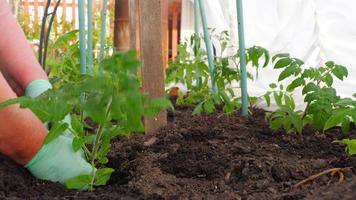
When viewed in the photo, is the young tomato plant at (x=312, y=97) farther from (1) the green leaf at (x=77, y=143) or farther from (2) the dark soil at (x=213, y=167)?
(1) the green leaf at (x=77, y=143)

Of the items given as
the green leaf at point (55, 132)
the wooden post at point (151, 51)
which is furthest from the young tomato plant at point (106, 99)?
the wooden post at point (151, 51)

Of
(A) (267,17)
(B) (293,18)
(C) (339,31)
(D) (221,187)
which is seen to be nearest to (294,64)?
(D) (221,187)

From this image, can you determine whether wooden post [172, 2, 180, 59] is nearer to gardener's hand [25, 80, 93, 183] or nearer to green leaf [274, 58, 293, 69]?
green leaf [274, 58, 293, 69]

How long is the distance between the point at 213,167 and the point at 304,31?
2.52m

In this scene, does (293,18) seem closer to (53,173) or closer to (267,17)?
(267,17)

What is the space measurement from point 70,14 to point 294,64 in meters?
11.7

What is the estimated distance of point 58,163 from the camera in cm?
169

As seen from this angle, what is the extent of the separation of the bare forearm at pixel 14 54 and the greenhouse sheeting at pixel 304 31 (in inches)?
80.8

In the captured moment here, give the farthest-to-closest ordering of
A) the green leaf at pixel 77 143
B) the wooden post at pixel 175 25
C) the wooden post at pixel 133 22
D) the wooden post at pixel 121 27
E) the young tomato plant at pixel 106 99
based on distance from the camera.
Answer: the wooden post at pixel 175 25 → the wooden post at pixel 121 27 → the wooden post at pixel 133 22 → the green leaf at pixel 77 143 → the young tomato plant at pixel 106 99

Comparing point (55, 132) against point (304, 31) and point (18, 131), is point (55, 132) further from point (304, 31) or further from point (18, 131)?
point (304, 31)

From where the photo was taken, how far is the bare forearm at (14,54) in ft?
6.17

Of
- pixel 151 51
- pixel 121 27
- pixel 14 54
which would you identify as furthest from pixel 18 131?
pixel 121 27

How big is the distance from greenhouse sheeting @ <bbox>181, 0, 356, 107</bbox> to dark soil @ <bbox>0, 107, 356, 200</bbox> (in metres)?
1.34

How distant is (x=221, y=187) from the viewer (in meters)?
1.63
